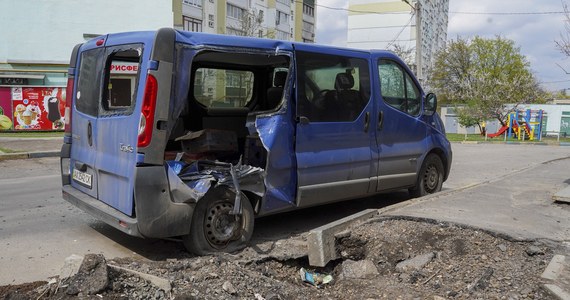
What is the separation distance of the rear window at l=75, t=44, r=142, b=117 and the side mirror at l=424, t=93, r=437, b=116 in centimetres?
418

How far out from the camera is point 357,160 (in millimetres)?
5895

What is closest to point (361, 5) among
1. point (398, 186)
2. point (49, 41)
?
point (49, 41)

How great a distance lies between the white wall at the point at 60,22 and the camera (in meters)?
30.1

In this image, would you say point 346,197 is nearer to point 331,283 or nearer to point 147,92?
point 331,283

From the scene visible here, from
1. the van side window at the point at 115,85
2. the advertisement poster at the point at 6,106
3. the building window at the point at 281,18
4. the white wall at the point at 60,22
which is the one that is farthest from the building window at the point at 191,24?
the van side window at the point at 115,85

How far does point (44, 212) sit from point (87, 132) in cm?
209

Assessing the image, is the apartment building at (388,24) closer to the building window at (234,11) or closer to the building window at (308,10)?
the building window at (308,10)

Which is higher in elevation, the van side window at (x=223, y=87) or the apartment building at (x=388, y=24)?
the apartment building at (x=388, y=24)

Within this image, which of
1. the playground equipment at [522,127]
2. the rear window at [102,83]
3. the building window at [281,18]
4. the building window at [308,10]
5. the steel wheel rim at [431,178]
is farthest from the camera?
the building window at [308,10]

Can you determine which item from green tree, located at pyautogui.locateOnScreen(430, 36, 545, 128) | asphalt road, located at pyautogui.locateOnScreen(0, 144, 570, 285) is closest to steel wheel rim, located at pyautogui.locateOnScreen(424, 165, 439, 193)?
asphalt road, located at pyautogui.locateOnScreen(0, 144, 570, 285)

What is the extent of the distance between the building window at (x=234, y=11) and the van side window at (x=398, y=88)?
1628 inches

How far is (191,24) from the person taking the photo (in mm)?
41438

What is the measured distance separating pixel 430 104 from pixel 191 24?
123ft

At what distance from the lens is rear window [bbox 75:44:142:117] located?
4.77 meters
